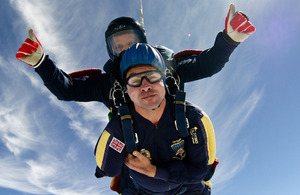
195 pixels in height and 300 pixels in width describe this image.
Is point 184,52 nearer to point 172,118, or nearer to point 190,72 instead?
point 190,72

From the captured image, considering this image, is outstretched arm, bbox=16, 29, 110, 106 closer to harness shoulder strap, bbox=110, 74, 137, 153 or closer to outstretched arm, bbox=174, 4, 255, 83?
harness shoulder strap, bbox=110, 74, 137, 153

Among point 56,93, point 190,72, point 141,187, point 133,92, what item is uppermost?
point 190,72

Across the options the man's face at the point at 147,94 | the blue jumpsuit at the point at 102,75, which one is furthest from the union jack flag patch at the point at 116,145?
the blue jumpsuit at the point at 102,75

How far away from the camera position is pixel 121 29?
11.4ft

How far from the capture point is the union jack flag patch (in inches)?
89.7

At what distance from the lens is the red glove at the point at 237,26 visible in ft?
7.89

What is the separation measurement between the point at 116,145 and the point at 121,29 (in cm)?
202

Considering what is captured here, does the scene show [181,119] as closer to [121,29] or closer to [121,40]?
[121,40]

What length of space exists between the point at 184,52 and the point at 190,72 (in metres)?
0.46

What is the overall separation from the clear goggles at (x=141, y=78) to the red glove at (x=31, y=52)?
120 centimetres

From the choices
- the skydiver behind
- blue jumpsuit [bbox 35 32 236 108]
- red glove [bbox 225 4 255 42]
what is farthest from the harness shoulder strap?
red glove [bbox 225 4 255 42]

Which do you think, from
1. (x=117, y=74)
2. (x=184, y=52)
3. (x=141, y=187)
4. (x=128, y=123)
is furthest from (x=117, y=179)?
(x=184, y=52)

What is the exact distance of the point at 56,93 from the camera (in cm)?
285

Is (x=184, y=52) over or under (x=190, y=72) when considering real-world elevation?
over
